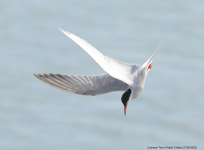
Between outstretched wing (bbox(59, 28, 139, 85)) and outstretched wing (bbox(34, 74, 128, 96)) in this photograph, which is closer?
outstretched wing (bbox(59, 28, 139, 85))

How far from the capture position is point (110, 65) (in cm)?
524

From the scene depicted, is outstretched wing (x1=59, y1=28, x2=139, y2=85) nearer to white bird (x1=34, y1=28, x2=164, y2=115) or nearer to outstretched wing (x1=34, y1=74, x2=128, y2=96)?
white bird (x1=34, y1=28, x2=164, y2=115)

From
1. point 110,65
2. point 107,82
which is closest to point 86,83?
point 107,82

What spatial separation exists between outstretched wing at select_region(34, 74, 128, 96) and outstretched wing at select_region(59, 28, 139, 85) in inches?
22.8

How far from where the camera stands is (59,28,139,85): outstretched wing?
482 centimetres

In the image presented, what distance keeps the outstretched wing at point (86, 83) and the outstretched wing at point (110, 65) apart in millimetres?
580

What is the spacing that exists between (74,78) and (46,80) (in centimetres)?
47

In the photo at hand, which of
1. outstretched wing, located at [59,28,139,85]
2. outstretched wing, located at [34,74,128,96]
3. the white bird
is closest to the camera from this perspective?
outstretched wing, located at [59,28,139,85]

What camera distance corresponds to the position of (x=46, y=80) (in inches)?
242

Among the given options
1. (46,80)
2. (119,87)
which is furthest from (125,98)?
(46,80)

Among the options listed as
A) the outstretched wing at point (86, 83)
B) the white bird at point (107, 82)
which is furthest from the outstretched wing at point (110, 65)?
the outstretched wing at point (86, 83)

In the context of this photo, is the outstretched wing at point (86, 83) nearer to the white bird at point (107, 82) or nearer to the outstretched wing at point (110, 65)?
the white bird at point (107, 82)

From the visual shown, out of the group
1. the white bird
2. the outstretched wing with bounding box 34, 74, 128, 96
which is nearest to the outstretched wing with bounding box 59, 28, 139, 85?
the white bird

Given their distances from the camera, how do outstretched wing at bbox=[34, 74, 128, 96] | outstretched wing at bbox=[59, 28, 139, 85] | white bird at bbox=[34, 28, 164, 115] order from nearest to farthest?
outstretched wing at bbox=[59, 28, 139, 85], white bird at bbox=[34, 28, 164, 115], outstretched wing at bbox=[34, 74, 128, 96]
